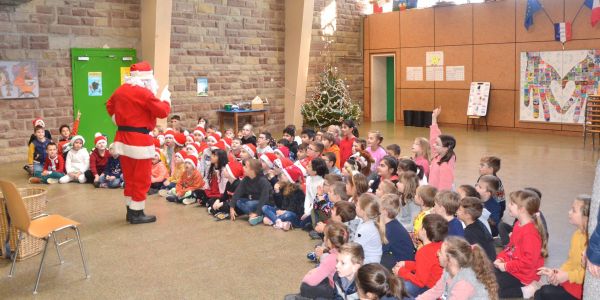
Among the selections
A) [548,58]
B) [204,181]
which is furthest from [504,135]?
[204,181]

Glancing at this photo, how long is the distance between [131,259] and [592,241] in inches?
169

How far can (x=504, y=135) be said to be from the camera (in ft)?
47.3

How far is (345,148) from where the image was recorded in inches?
344

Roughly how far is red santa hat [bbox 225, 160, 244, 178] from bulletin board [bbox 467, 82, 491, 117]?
9736 millimetres

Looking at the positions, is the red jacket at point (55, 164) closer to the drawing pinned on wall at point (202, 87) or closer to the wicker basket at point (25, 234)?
the wicker basket at point (25, 234)

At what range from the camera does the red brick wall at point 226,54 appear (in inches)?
548

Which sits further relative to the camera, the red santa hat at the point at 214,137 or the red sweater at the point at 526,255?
the red santa hat at the point at 214,137

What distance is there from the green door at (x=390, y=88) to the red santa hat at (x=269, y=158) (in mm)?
11617

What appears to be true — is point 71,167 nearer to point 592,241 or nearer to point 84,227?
point 84,227

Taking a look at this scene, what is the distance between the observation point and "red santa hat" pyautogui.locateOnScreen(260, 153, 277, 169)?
759cm

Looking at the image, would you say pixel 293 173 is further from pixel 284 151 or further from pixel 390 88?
pixel 390 88

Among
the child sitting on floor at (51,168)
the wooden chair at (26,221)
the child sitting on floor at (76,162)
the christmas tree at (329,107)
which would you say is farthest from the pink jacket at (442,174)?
the christmas tree at (329,107)

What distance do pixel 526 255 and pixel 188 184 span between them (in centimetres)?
499

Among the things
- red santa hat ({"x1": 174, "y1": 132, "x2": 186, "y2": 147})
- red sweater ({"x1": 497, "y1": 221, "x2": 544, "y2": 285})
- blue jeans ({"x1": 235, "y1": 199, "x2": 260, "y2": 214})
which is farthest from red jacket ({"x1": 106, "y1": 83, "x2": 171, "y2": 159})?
red sweater ({"x1": 497, "y1": 221, "x2": 544, "y2": 285})
